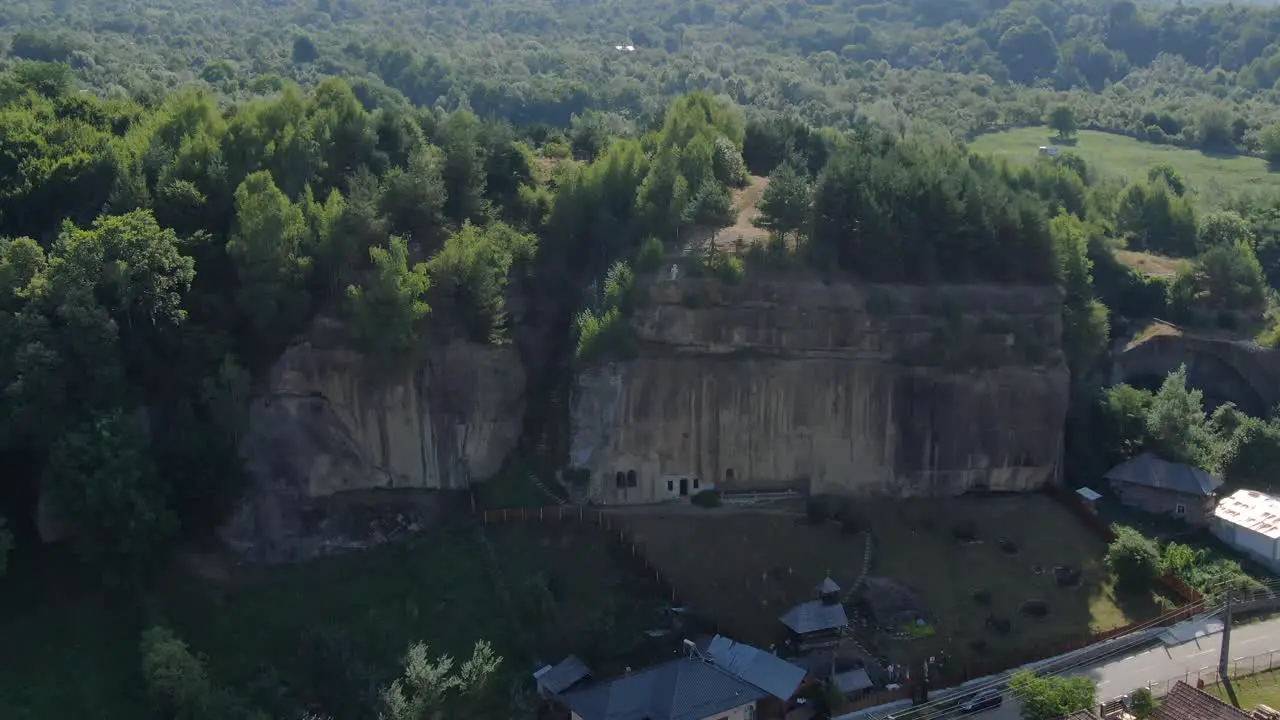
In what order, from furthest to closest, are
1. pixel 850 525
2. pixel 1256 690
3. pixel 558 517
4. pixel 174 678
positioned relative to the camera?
pixel 850 525, pixel 558 517, pixel 1256 690, pixel 174 678

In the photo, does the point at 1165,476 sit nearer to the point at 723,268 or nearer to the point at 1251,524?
the point at 1251,524

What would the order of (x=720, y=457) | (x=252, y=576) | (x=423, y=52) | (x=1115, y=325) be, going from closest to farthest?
(x=252, y=576), (x=720, y=457), (x=1115, y=325), (x=423, y=52)

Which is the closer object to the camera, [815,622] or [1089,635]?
[815,622]

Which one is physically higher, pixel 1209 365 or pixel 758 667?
pixel 1209 365

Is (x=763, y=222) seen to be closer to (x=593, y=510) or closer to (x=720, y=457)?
(x=720, y=457)

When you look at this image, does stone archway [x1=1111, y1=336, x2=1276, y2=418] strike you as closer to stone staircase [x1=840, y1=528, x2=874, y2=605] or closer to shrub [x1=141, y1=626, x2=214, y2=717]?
stone staircase [x1=840, y1=528, x2=874, y2=605]

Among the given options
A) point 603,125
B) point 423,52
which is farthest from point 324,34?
point 603,125

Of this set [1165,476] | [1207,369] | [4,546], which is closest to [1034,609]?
[1165,476]
